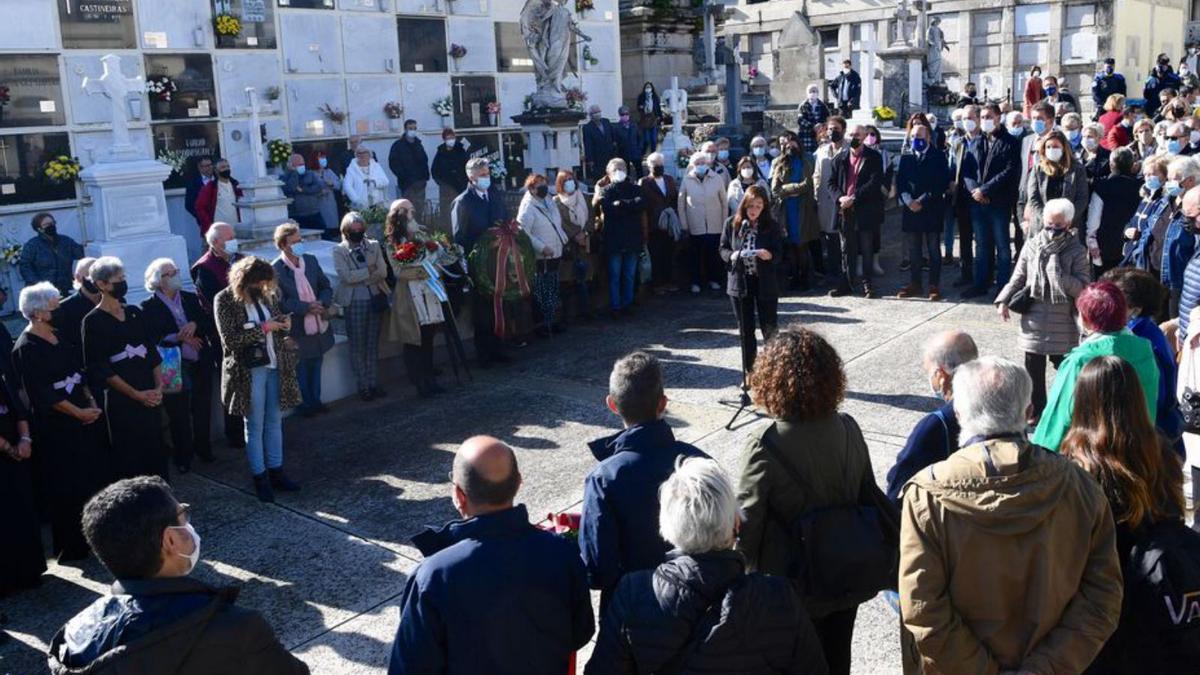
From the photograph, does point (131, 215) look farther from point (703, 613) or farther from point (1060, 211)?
point (703, 613)

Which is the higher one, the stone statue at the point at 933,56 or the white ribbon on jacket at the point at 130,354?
the stone statue at the point at 933,56

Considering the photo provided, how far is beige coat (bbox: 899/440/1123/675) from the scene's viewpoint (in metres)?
3.08

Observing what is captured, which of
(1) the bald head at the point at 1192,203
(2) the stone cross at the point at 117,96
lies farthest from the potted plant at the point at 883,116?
(1) the bald head at the point at 1192,203

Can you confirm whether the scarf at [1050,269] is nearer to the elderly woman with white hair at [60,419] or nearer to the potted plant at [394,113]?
the elderly woman with white hair at [60,419]

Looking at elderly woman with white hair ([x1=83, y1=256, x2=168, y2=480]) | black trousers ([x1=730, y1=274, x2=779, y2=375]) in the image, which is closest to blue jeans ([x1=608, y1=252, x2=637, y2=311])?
black trousers ([x1=730, y1=274, x2=779, y2=375])

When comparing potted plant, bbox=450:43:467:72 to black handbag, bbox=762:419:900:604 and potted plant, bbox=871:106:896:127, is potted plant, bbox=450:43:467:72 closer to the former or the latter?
potted plant, bbox=871:106:896:127

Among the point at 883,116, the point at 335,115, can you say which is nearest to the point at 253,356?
the point at 335,115

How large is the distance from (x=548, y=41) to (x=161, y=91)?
561cm

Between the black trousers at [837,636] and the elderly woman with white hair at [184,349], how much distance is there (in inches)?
208

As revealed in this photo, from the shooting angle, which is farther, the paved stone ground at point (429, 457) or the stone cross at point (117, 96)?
the stone cross at point (117, 96)

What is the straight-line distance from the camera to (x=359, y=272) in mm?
9320

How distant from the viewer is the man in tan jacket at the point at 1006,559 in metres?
3.08

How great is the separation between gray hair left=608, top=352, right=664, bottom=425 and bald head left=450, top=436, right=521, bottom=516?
0.77 meters

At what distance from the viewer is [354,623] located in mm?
5484
